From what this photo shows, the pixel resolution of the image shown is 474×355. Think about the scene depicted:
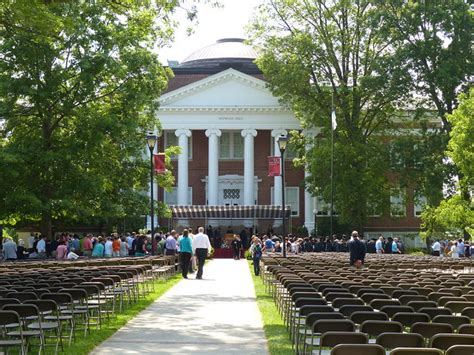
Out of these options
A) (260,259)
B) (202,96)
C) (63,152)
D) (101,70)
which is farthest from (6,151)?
(202,96)

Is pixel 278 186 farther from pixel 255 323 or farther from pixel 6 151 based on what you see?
pixel 255 323

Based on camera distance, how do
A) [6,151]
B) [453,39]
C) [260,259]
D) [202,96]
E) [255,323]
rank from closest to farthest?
[255,323] → [260,259] → [6,151] → [453,39] → [202,96]

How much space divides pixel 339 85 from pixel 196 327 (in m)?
41.2

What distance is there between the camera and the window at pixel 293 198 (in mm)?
69250

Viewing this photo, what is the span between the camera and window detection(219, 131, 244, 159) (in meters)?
71.4

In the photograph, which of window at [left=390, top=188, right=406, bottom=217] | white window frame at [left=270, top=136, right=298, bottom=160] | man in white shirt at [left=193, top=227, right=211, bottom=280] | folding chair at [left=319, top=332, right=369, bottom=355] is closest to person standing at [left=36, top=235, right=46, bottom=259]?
man in white shirt at [left=193, top=227, right=211, bottom=280]

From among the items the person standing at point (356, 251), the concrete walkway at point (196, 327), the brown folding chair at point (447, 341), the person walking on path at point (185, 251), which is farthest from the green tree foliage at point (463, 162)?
A: the brown folding chair at point (447, 341)

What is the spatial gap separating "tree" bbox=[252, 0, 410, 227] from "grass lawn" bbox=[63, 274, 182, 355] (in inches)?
1197

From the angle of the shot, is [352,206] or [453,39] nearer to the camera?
[453,39]

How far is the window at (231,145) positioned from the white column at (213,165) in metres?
3.24

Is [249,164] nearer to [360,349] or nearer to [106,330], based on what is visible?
[106,330]

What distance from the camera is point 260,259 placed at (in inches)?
1324

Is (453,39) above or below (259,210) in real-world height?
above

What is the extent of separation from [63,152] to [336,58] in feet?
72.6
